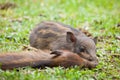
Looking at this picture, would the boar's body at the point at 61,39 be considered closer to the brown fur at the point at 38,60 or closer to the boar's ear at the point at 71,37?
the boar's ear at the point at 71,37

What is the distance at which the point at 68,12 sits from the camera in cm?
1458

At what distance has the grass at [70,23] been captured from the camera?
269 inches

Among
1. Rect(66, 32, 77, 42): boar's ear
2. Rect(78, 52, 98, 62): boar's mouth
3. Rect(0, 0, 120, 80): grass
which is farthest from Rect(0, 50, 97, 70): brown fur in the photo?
Rect(66, 32, 77, 42): boar's ear

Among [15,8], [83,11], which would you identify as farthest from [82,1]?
[15,8]

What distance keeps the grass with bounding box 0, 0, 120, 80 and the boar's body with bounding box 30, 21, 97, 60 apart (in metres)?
0.35

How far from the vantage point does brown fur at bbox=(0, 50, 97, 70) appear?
6.61 metres

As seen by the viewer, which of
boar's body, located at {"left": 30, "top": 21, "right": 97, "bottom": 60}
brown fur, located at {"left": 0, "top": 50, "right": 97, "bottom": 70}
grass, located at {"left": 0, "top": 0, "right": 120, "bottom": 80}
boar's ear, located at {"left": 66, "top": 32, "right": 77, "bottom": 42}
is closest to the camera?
brown fur, located at {"left": 0, "top": 50, "right": 97, "bottom": 70}

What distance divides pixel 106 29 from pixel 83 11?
3.33 metres

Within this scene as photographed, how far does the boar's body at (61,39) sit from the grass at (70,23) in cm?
35

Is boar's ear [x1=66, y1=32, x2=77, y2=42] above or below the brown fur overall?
above

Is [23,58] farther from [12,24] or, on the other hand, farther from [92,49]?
[12,24]

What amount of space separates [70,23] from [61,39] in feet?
12.4

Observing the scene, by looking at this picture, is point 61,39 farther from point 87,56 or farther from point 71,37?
point 87,56

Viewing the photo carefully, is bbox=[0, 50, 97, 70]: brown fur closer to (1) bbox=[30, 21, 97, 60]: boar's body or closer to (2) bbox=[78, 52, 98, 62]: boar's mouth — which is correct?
(2) bbox=[78, 52, 98, 62]: boar's mouth
